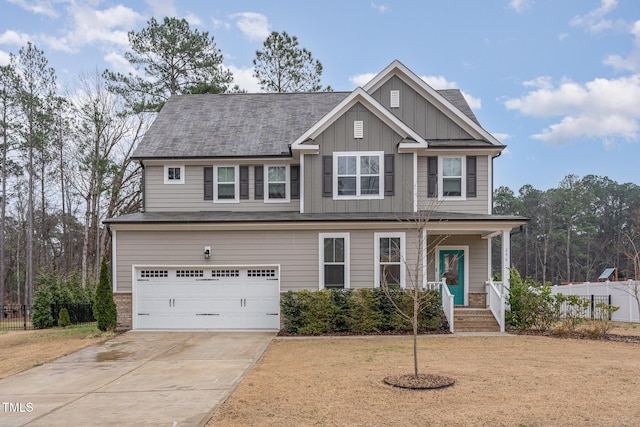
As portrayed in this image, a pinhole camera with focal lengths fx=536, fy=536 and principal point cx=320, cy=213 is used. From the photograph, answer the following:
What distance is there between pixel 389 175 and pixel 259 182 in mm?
4580

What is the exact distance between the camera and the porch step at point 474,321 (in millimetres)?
15844

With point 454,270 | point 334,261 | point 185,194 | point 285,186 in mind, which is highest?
point 285,186

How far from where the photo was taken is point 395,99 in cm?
1869

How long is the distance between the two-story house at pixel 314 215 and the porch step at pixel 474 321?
3.87 ft

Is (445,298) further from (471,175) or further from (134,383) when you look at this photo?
(134,383)

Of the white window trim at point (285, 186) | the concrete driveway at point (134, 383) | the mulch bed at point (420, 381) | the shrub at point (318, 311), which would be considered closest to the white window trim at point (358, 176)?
the white window trim at point (285, 186)

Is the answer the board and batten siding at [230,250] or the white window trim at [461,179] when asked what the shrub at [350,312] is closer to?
the board and batten siding at [230,250]

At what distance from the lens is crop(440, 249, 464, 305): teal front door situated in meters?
17.8

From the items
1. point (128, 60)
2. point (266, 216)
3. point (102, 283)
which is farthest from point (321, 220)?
point (128, 60)

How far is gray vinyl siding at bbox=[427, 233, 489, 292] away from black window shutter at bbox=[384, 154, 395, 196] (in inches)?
84.3

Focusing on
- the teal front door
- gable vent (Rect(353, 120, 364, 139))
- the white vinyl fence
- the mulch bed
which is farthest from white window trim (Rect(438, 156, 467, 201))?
the mulch bed

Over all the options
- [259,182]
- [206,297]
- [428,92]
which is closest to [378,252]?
[259,182]

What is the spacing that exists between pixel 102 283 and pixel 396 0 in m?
13.5

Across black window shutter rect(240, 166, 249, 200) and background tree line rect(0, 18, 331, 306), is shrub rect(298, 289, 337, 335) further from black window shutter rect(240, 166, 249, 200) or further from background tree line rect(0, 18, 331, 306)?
background tree line rect(0, 18, 331, 306)
